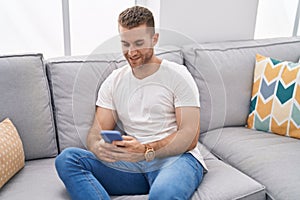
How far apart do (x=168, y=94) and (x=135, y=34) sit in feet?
0.85

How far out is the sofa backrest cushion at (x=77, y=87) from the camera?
4.96 feet

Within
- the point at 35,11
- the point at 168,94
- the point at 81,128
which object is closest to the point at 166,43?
the point at 168,94

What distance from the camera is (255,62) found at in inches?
79.4

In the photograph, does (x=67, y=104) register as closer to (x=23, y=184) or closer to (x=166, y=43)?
(x=23, y=184)

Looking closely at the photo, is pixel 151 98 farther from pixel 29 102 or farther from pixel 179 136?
pixel 29 102

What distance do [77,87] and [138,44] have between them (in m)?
0.38

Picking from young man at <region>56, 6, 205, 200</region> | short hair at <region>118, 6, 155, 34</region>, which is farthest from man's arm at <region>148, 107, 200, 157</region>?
short hair at <region>118, 6, 155, 34</region>

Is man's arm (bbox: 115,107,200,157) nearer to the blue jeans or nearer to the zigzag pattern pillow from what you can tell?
the blue jeans

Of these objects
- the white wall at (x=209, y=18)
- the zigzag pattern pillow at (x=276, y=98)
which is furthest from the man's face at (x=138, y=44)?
the zigzag pattern pillow at (x=276, y=98)

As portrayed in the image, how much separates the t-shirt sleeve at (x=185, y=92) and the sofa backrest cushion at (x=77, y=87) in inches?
6.1

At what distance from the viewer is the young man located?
1.37m

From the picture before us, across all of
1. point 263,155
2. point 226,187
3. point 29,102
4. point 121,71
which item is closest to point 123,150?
point 121,71

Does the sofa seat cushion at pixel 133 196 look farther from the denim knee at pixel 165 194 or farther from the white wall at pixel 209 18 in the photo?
the white wall at pixel 209 18

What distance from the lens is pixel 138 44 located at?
1.30 meters
